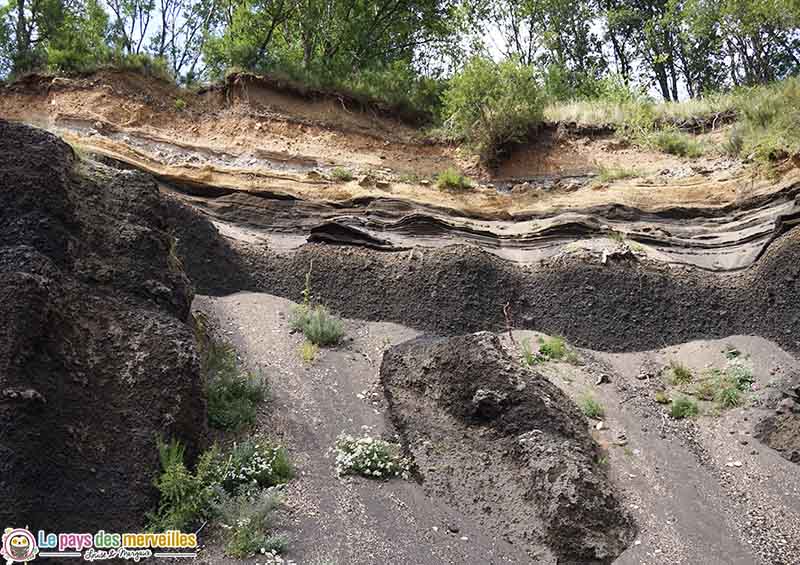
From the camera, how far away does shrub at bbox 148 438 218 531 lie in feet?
20.6

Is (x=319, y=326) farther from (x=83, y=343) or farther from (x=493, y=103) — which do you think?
(x=493, y=103)

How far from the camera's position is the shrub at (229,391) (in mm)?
8086

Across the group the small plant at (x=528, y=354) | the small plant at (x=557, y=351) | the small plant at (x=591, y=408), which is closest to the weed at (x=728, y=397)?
the small plant at (x=591, y=408)

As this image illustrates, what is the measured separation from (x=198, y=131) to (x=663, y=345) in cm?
1032

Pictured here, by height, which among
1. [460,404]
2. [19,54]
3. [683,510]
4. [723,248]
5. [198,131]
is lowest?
[683,510]

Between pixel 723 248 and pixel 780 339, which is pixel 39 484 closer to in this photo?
pixel 780 339

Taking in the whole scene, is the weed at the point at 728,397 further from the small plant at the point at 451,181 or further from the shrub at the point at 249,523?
the small plant at the point at 451,181

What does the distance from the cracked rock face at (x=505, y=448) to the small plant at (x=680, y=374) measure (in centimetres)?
218

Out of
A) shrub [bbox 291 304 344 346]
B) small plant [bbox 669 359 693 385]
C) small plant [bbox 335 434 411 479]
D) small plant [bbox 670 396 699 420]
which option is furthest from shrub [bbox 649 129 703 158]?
small plant [bbox 335 434 411 479]

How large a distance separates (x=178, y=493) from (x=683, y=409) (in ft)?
20.8

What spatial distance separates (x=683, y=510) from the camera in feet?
25.7

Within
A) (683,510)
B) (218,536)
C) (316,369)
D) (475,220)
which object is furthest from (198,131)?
(683,510)

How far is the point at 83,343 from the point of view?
22.9 feet

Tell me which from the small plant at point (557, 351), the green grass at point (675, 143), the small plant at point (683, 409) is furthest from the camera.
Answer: the green grass at point (675, 143)
